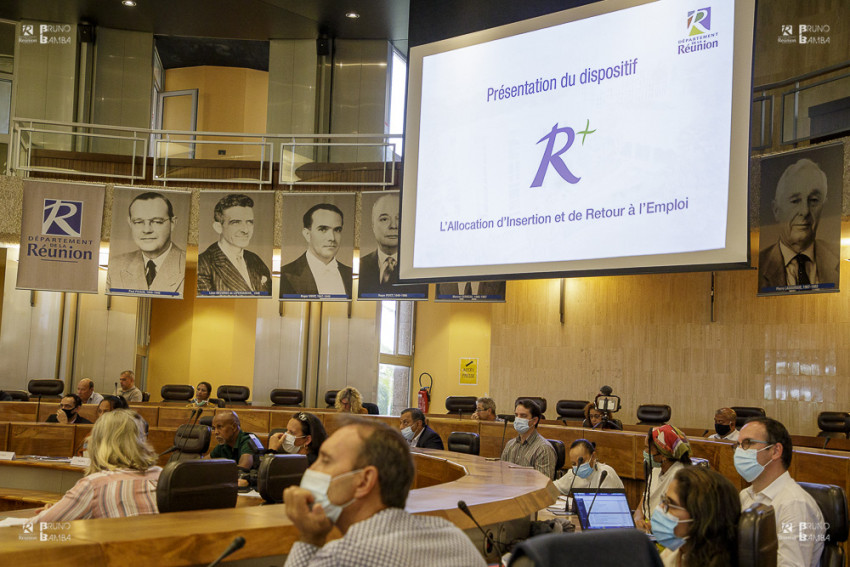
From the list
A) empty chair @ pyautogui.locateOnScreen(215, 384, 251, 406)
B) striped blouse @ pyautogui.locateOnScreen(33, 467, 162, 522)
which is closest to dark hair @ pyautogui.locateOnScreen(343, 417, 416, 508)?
striped blouse @ pyautogui.locateOnScreen(33, 467, 162, 522)

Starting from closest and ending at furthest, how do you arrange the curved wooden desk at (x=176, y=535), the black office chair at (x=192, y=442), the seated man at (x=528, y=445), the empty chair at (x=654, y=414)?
the curved wooden desk at (x=176, y=535), the black office chair at (x=192, y=442), the seated man at (x=528, y=445), the empty chair at (x=654, y=414)

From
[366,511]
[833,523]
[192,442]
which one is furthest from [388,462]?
[192,442]

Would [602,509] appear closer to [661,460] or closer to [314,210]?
[661,460]

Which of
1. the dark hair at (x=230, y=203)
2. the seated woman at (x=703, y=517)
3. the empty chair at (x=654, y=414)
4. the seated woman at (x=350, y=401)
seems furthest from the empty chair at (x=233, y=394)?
the seated woman at (x=703, y=517)

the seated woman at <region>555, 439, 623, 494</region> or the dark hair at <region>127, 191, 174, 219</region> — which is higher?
the dark hair at <region>127, 191, 174, 219</region>

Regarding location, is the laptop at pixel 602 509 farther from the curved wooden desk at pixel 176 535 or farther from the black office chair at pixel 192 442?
the black office chair at pixel 192 442

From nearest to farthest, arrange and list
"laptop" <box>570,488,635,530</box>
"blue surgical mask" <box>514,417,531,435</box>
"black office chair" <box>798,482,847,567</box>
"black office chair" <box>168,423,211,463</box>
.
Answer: "black office chair" <box>798,482,847,567</box>
"laptop" <box>570,488,635,530</box>
"black office chair" <box>168,423,211,463</box>
"blue surgical mask" <box>514,417,531,435</box>

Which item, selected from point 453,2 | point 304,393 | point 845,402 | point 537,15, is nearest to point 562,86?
point 537,15

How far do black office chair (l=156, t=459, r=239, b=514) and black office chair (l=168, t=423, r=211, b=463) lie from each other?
3183mm

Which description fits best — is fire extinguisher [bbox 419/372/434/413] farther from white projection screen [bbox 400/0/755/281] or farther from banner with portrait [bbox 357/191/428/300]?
white projection screen [bbox 400/0/755/281]

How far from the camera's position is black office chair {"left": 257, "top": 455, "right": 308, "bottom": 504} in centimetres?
349

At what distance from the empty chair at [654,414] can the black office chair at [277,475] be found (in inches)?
268

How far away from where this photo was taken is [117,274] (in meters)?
11.1

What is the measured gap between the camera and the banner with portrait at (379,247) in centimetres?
1088
